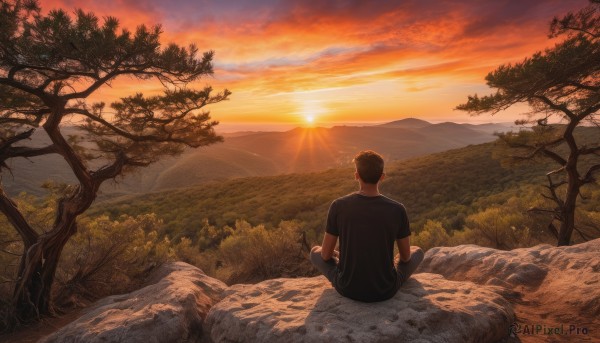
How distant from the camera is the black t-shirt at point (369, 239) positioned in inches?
141

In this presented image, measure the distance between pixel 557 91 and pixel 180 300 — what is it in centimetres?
1022

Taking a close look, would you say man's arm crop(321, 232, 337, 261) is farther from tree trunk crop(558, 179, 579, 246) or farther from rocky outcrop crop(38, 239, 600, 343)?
tree trunk crop(558, 179, 579, 246)

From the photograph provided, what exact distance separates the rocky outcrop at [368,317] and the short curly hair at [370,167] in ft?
4.81

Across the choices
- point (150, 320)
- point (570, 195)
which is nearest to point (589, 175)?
point (570, 195)

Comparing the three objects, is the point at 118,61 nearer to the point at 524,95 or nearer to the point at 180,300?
the point at 180,300

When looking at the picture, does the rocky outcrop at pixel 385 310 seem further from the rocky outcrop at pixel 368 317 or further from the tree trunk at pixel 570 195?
the tree trunk at pixel 570 195

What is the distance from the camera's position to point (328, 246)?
4113 mm

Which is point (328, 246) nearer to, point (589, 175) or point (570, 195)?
point (570, 195)

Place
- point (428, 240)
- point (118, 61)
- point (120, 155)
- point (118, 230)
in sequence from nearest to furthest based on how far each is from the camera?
point (118, 61) < point (120, 155) < point (118, 230) < point (428, 240)

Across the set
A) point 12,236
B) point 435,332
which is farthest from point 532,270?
point 12,236

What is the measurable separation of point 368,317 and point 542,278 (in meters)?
4.04

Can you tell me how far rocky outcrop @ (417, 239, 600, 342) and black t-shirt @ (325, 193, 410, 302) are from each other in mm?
2014

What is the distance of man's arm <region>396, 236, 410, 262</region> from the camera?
3882 millimetres

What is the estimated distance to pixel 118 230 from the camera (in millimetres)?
8578
